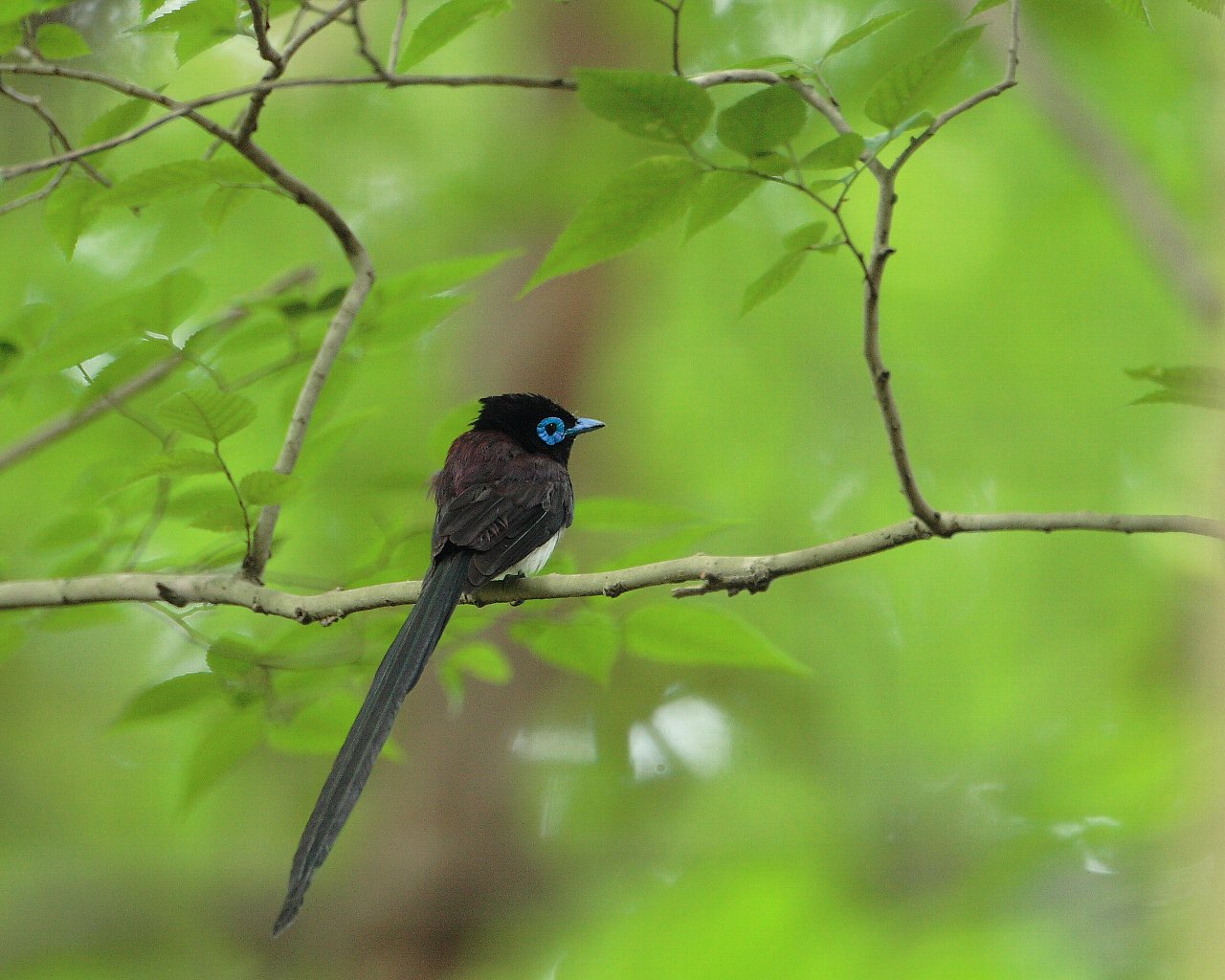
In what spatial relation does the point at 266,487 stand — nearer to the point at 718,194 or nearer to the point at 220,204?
the point at 220,204

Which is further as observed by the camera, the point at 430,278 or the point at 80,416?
the point at 80,416

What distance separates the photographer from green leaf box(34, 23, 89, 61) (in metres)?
2.70

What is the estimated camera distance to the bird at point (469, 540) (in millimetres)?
2471

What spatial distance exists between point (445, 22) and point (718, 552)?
16.2 feet

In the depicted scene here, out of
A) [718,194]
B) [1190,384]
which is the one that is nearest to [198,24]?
[718,194]

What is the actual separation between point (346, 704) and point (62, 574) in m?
1.02

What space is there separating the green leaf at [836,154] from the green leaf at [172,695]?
6.20 feet

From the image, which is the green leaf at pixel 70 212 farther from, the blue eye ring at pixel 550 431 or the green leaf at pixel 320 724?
the blue eye ring at pixel 550 431

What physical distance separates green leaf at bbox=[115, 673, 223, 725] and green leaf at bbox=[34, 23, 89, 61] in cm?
155

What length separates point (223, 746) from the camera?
10.2 ft

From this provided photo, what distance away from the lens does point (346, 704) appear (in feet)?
10.1

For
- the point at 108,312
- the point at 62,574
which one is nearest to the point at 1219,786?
the point at 108,312

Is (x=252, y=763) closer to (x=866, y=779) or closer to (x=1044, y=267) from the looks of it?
(x=866, y=779)

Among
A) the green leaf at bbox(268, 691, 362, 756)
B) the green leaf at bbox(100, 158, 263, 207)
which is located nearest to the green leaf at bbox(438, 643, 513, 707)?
the green leaf at bbox(268, 691, 362, 756)
